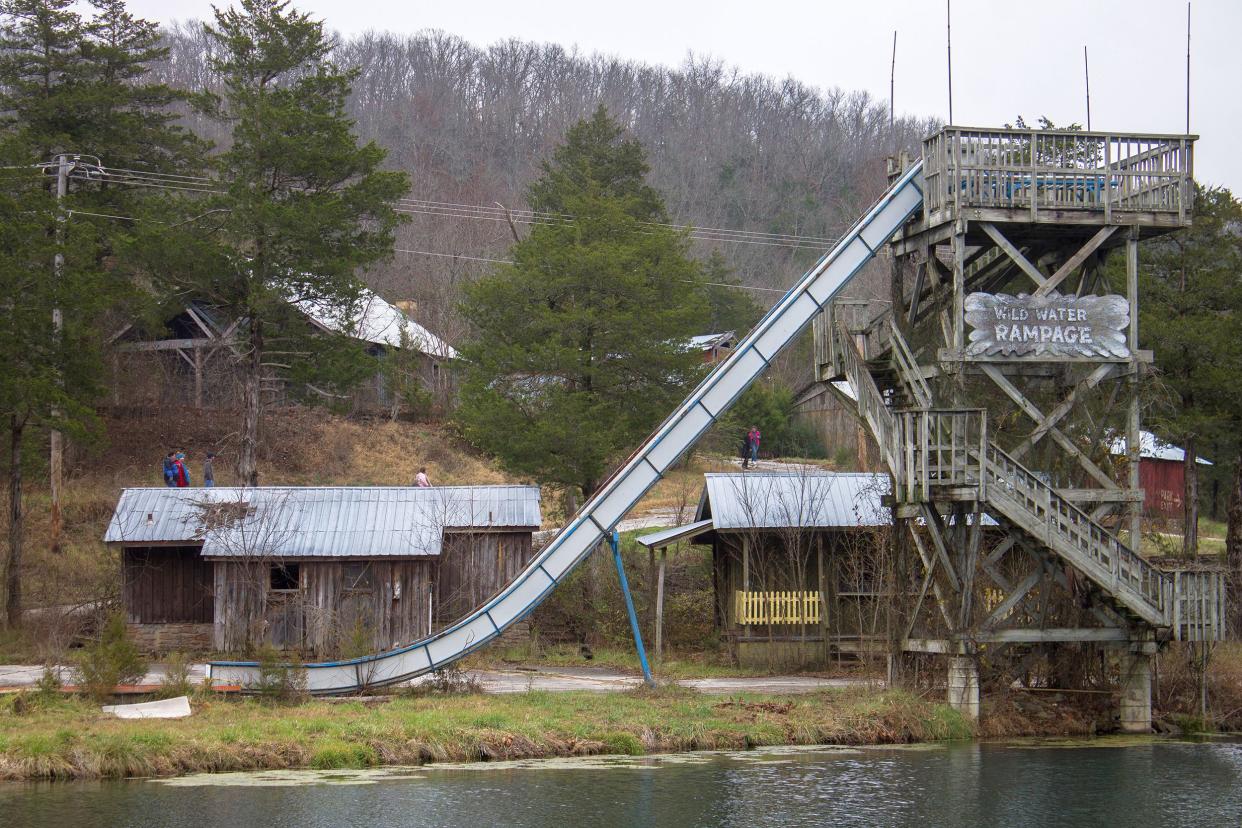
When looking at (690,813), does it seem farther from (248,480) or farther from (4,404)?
(248,480)

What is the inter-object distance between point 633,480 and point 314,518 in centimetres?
947

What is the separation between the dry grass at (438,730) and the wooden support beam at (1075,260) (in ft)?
24.0

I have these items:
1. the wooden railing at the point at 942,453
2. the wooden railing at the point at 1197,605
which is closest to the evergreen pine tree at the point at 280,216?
the wooden railing at the point at 942,453

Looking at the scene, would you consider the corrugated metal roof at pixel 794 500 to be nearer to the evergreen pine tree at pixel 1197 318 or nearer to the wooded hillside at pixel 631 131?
the evergreen pine tree at pixel 1197 318

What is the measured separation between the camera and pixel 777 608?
29.7 m

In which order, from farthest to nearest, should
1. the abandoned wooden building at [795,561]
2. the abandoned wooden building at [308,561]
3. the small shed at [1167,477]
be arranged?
the small shed at [1167,477] < the abandoned wooden building at [795,561] < the abandoned wooden building at [308,561]

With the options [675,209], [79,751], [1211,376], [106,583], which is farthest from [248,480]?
[675,209]

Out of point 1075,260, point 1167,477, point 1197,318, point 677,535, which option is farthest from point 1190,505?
point 1167,477

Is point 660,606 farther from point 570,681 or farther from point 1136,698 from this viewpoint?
point 1136,698

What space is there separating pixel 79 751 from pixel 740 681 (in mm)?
13003

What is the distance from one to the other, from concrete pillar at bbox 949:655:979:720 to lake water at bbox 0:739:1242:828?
2091mm

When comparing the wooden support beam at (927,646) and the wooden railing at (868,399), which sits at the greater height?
the wooden railing at (868,399)

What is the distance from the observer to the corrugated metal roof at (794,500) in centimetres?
2941

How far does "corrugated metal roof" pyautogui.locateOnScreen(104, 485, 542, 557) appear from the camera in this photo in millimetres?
28984
